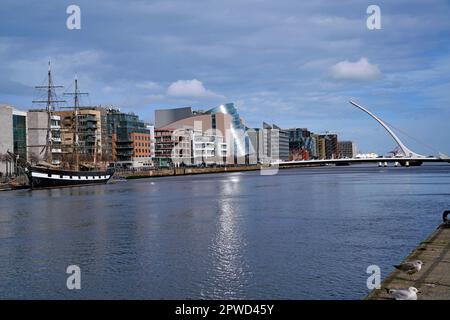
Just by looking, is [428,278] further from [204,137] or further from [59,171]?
[204,137]

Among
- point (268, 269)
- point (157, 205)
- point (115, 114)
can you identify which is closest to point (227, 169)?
point (115, 114)

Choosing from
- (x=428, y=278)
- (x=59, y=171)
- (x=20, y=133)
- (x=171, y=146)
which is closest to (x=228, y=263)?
(x=428, y=278)

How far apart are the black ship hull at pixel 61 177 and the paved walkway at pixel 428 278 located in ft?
208

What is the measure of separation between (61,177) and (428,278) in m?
70.8

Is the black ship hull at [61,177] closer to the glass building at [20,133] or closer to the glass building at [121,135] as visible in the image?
the glass building at [20,133]

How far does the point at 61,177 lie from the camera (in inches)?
3014

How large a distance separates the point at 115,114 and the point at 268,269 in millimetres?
127313

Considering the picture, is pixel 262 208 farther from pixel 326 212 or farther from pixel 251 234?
pixel 251 234

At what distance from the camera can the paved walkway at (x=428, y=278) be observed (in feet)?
34.4

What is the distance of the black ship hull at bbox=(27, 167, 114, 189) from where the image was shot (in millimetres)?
70750

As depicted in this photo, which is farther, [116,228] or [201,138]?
[201,138]

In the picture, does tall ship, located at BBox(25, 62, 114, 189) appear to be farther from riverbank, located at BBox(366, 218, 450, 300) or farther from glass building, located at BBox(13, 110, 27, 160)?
riverbank, located at BBox(366, 218, 450, 300)

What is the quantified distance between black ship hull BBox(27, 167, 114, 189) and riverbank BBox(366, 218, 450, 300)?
63491 millimetres
